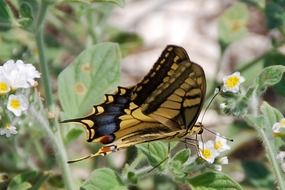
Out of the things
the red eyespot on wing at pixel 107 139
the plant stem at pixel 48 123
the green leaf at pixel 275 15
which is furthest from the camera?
the green leaf at pixel 275 15

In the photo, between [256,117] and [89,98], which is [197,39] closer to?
[89,98]

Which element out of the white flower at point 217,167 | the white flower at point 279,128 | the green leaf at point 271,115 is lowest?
the white flower at point 217,167

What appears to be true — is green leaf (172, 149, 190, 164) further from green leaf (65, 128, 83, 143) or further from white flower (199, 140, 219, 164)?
green leaf (65, 128, 83, 143)

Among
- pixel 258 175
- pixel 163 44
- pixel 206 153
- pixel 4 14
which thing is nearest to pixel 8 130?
pixel 4 14

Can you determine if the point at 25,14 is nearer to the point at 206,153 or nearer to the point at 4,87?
the point at 4,87

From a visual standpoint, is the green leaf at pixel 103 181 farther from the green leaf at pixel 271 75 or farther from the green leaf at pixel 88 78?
the green leaf at pixel 271 75

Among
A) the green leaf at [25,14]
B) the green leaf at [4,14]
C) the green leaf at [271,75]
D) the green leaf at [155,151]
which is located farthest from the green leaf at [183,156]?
the green leaf at [4,14]
